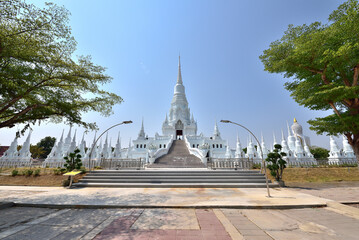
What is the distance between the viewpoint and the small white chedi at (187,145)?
23.7m

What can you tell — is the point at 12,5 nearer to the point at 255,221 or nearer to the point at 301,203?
the point at 255,221

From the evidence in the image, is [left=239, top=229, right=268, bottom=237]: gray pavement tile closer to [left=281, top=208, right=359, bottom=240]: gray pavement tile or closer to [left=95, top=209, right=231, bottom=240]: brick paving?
[left=95, top=209, right=231, bottom=240]: brick paving

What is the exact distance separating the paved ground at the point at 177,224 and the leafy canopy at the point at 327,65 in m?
5.66

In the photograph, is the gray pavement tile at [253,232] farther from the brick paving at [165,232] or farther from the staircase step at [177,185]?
the staircase step at [177,185]

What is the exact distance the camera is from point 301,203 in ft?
21.6

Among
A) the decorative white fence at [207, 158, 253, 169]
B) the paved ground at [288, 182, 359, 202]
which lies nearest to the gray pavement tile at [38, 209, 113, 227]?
the paved ground at [288, 182, 359, 202]

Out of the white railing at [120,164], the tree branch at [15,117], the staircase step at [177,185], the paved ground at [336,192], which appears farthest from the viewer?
the white railing at [120,164]

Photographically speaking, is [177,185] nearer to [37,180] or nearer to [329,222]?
[329,222]

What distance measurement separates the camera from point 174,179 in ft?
38.7

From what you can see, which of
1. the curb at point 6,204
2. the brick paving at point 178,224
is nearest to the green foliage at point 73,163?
the curb at point 6,204

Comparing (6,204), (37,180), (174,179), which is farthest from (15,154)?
(174,179)

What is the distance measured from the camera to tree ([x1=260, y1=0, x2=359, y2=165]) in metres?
7.23

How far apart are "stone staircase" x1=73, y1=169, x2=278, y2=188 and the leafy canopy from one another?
5.90 metres

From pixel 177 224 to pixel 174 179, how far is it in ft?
24.4
